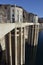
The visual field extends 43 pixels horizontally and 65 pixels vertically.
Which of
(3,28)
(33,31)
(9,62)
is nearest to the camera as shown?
(3,28)

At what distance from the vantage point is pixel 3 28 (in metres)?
8.55

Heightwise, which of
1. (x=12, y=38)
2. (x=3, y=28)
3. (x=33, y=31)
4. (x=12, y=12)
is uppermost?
(x=12, y=12)

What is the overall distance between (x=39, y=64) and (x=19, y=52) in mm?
8801

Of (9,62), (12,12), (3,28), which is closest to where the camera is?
(3,28)

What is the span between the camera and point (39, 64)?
70.7ft

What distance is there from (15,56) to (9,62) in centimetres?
119

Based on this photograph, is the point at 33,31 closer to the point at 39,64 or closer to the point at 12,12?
the point at 39,64

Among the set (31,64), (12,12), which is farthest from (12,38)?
(31,64)

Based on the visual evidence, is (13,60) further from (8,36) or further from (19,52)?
(8,36)

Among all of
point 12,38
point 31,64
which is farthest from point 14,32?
point 31,64

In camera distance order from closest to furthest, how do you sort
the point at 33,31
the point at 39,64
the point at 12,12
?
1. the point at 12,12
2. the point at 39,64
3. the point at 33,31

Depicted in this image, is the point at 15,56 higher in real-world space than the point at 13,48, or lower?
lower

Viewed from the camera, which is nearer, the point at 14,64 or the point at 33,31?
the point at 14,64

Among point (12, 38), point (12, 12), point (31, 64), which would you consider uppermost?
point (12, 12)
